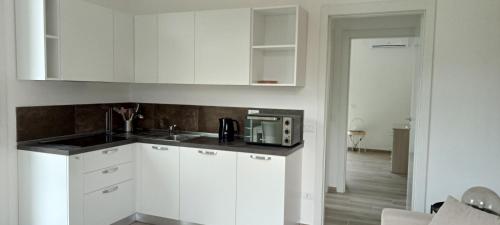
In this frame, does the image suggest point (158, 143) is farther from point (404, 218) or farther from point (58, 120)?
point (404, 218)

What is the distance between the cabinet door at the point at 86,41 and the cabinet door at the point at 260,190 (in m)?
1.59

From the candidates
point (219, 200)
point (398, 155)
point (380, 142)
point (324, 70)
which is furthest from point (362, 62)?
point (219, 200)

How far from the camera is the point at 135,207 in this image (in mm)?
3732

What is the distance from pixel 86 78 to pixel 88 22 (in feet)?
1.67

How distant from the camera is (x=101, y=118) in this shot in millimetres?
4008

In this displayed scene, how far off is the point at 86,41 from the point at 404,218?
2956 millimetres

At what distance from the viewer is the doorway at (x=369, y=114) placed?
15.1ft

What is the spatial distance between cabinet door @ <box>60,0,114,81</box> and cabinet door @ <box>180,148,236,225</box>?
44.3 inches

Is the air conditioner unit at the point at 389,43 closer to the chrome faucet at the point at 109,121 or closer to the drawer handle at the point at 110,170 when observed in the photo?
the chrome faucet at the point at 109,121

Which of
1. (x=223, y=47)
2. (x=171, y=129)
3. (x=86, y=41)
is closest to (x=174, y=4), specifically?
(x=223, y=47)

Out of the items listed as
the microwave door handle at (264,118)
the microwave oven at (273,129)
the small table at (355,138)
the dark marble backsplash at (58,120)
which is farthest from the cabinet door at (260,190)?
the small table at (355,138)

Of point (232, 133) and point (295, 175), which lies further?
point (232, 133)

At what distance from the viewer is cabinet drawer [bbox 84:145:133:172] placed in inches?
122

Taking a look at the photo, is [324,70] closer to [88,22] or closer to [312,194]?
[312,194]
